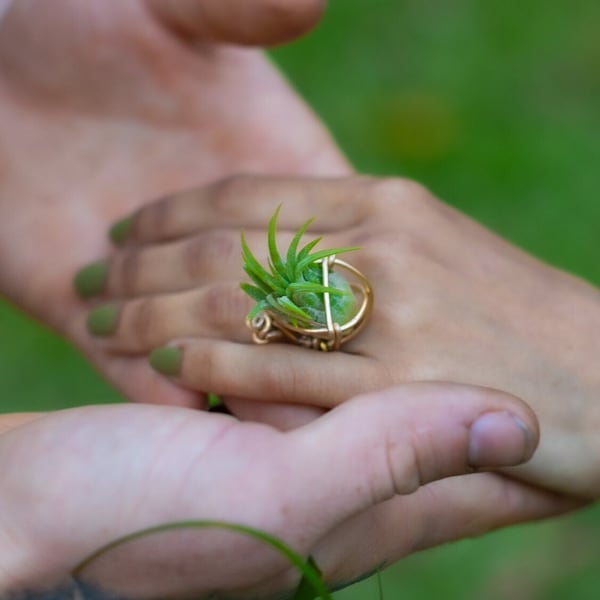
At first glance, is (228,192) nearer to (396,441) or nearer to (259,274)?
(259,274)

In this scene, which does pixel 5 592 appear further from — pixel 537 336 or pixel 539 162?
pixel 539 162

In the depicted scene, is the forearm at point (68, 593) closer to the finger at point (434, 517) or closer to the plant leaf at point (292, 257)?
the finger at point (434, 517)

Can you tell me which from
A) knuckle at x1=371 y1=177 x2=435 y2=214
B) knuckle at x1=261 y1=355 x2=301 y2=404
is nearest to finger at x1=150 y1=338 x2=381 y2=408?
knuckle at x1=261 y1=355 x2=301 y2=404

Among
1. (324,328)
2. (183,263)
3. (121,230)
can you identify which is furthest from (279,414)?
(121,230)

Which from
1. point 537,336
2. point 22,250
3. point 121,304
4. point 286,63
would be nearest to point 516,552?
point 537,336

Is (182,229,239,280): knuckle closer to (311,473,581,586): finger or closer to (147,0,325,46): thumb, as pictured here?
(147,0,325,46): thumb
